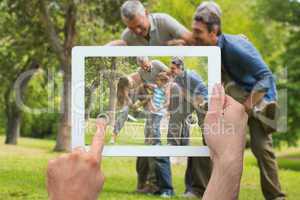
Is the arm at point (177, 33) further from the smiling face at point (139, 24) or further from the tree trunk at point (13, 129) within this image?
the tree trunk at point (13, 129)

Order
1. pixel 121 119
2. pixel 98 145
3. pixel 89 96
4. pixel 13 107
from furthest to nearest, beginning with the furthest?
pixel 13 107 → pixel 121 119 → pixel 89 96 → pixel 98 145

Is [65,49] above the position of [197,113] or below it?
above

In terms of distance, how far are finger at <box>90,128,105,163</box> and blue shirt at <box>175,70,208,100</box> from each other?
1.30 meters

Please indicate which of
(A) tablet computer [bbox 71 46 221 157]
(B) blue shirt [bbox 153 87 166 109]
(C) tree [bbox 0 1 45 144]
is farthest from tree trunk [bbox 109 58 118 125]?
(C) tree [bbox 0 1 45 144]

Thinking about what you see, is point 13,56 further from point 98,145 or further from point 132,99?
point 98,145

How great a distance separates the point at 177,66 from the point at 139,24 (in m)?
2.52

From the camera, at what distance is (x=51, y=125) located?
4188cm

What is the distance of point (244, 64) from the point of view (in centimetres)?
491

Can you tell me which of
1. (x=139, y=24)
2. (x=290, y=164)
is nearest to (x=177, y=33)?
(x=139, y=24)

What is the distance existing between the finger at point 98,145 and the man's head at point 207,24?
3.31 m

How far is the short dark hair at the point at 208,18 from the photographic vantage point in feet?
15.4

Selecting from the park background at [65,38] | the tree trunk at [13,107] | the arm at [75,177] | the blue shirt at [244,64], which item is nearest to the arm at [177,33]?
the blue shirt at [244,64]

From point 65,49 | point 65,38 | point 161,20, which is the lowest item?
point 161,20

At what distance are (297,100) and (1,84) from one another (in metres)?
10.7
